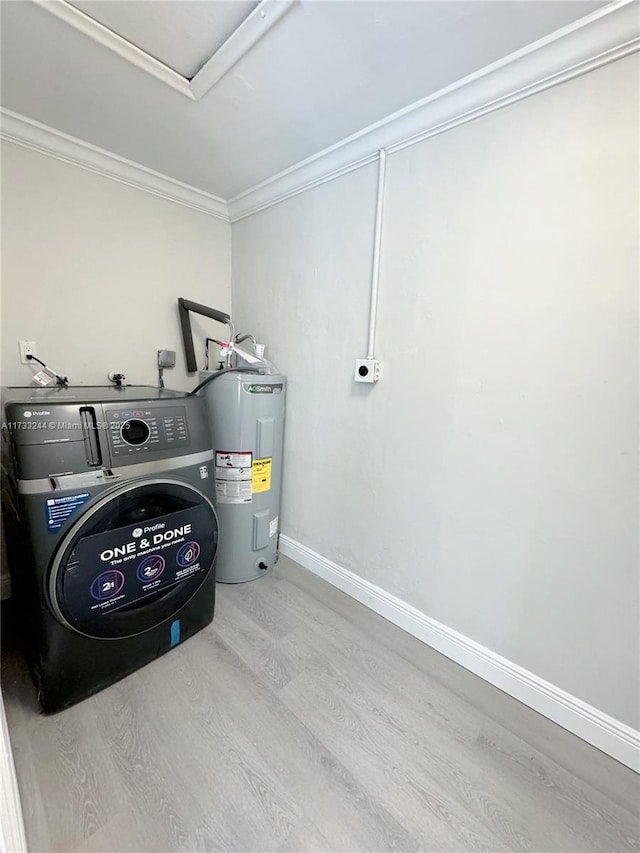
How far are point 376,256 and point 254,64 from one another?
764 millimetres

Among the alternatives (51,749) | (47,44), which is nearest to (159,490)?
(51,749)

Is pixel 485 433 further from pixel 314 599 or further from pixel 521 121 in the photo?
pixel 314 599

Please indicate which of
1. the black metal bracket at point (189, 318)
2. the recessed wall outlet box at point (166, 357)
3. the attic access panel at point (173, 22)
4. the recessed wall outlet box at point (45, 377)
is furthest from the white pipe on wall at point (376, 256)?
the recessed wall outlet box at point (45, 377)

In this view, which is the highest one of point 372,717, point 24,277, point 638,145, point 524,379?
point 638,145

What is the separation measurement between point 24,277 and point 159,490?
1.23m

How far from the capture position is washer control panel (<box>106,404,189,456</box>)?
119 centimetres

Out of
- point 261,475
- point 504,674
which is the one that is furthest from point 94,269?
point 504,674

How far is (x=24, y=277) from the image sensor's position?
1598mm

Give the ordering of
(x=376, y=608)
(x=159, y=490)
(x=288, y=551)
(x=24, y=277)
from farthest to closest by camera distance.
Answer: (x=288, y=551)
(x=376, y=608)
(x=24, y=277)
(x=159, y=490)

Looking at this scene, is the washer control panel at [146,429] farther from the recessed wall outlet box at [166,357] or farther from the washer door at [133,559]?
the recessed wall outlet box at [166,357]

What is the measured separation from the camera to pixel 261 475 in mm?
1884

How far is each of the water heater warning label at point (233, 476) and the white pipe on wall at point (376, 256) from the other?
0.83 metres

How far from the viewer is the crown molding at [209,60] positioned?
3.33 ft

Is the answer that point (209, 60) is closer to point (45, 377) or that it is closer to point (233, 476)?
point (45, 377)
